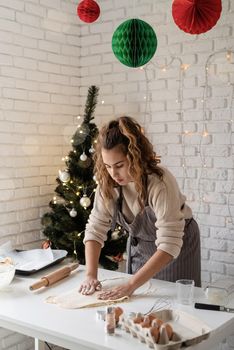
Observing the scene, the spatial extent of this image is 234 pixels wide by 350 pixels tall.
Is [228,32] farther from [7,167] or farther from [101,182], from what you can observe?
[7,167]

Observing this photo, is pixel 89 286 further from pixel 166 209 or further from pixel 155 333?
pixel 155 333

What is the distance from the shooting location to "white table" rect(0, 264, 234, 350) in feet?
5.14

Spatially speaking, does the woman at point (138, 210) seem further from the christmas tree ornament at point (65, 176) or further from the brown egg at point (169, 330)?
the christmas tree ornament at point (65, 176)

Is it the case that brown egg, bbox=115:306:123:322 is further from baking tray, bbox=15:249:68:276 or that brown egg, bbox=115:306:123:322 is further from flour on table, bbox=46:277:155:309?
baking tray, bbox=15:249:68:276

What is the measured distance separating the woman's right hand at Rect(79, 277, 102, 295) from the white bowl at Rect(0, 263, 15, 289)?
312 millimetres

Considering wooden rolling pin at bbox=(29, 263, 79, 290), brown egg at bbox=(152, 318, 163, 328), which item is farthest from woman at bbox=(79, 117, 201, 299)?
brown egg at bbox=(152, 318, 163, 328)

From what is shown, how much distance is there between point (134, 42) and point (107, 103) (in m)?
1.28

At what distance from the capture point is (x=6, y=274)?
2074 mm

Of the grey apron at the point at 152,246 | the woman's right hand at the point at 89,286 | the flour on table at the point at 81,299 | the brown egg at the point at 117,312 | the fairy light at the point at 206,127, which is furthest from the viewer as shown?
A: the fairy light at the point at 206,127

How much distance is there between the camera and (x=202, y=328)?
161 cm

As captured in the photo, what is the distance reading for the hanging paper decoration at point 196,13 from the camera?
2.11m

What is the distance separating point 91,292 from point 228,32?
6.12ft

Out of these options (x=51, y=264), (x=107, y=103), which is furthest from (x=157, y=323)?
(x=107, y=103)

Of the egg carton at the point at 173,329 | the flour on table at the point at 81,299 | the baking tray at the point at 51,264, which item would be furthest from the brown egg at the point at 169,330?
the baking tray at the point at 51,264
